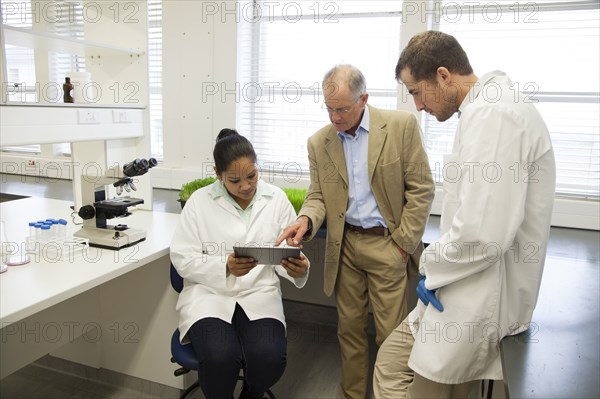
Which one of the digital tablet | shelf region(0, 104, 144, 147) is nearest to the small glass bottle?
shelf region(0, 104, 144, 147)

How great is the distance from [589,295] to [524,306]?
0.70 m

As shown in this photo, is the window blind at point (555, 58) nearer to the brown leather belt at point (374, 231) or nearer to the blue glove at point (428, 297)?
the brown leather belt at point (374, 231)

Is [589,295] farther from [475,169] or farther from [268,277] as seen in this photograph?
[268,277]

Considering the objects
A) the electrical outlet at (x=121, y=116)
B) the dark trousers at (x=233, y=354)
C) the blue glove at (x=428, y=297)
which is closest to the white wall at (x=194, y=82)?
the electrical outlet at (x=121, y=116)

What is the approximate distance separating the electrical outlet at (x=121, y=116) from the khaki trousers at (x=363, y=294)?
128 centimetres

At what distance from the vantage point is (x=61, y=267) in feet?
5.55

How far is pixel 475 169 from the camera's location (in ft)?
3.83

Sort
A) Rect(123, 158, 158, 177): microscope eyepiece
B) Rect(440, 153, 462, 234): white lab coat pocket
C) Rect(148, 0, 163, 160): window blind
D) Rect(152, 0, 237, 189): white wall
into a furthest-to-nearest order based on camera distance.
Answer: Rect(148, 0, 163, 160): window blind
Rect(152, 0, 237, 189): white wall
Rect(123, 158, 158, 177): microscope eyepiece
Rect(440, 153, 462, 234): white lab coat pocket

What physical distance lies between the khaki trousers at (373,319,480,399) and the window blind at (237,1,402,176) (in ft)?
6.07

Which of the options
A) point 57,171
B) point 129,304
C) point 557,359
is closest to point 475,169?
point 557,359

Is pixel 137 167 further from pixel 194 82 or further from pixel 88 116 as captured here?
pixel 194 82

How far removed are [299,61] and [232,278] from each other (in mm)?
1903

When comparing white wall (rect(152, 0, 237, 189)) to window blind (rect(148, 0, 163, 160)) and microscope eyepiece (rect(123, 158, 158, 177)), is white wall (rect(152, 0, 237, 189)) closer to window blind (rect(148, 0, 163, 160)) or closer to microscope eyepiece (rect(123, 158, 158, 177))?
window blind (rect(148, 0, 163, 160))

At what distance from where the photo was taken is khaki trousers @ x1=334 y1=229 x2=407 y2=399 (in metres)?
2.00
